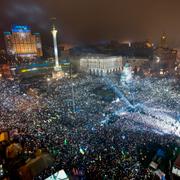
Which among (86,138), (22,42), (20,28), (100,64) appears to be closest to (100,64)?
(100,64)

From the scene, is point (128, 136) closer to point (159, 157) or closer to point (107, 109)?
point (159, 157)

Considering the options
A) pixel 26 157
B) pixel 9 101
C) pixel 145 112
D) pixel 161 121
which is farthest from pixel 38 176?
pixel 9 101

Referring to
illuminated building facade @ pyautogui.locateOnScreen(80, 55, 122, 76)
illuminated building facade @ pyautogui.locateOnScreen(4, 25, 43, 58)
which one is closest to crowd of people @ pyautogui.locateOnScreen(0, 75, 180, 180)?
illuminated building facade @ pyautogui.locateOnScreen(80, 55, 122, 76)

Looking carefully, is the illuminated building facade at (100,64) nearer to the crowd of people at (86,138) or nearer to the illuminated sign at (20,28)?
the illuminated sign at (20,28)

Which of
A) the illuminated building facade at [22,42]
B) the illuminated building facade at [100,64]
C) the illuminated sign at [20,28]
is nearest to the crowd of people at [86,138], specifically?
the illuminated building facade at [100,64]

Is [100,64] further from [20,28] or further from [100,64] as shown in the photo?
[20,28]

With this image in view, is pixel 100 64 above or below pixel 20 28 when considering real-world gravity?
below
